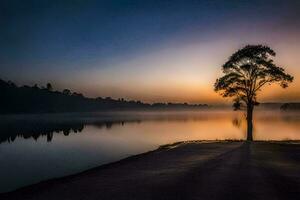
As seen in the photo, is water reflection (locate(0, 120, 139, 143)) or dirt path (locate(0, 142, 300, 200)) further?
water reflection (locate(0, 120, 139, 143))

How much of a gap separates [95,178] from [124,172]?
6.60 feet

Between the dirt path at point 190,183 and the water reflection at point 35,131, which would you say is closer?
the dirt path at point 190,183


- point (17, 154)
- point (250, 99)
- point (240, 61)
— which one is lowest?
point (17, 154)

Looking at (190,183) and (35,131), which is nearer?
(190,183)

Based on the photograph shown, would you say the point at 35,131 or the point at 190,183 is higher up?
the point at 190,183

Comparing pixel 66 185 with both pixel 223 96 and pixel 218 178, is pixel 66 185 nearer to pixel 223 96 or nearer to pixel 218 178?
pixel 218 178

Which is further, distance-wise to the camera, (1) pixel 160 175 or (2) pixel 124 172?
(2) pixel 124 172

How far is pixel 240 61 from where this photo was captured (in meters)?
41.5

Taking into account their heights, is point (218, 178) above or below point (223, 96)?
below

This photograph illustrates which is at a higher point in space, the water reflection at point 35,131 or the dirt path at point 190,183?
the dirt path at point 190,183

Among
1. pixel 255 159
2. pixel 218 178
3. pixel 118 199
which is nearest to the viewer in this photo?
Answer: pixel 118 199

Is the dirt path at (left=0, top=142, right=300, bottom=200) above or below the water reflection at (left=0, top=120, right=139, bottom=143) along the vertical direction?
above

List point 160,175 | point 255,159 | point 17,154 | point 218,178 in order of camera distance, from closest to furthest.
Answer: point 218,178 < point 160,175 < point 255,159 < point 17,154

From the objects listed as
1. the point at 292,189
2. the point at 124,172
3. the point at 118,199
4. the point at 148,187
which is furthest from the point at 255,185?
the point at 124,172
